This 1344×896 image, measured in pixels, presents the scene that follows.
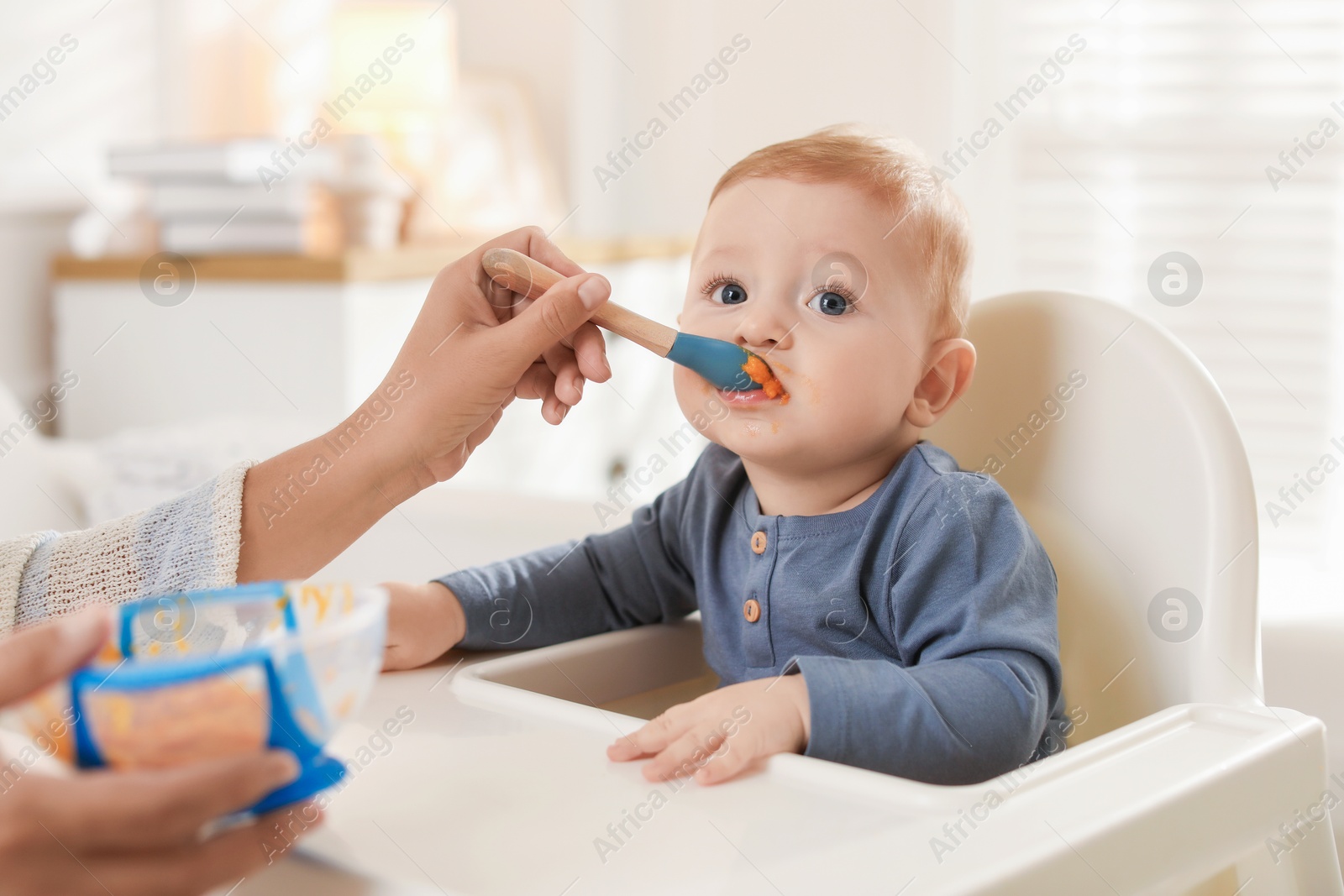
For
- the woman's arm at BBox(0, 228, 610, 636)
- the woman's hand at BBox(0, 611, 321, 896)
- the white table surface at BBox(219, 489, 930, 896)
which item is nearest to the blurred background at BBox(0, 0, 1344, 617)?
the woman's arm at BBox(0, 228, 610, 636)

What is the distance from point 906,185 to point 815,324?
0.12 meters

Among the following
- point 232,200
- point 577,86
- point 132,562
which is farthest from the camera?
point 577,86

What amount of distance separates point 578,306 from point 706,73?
217 centimetres

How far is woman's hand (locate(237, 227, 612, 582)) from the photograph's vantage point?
2.54 feet

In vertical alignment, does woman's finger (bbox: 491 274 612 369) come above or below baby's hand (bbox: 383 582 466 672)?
above

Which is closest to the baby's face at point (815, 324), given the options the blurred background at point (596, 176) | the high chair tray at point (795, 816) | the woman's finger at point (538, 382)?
the woman's finger at point (538, 382)

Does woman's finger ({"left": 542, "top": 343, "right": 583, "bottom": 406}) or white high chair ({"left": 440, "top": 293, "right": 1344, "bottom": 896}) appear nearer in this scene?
white high chair ({"left": 440, "top": 293, "right": 1344, "bottom": 896})

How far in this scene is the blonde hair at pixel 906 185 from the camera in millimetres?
799

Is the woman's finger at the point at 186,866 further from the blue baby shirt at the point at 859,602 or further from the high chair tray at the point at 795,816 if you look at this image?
the blue baby shirt at the point at 859,602

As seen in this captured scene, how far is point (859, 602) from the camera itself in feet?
2.52

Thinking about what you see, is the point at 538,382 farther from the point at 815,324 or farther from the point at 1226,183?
the point at 1226,183

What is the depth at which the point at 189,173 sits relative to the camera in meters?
2.17

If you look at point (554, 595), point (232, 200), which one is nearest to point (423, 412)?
point (554, 595)

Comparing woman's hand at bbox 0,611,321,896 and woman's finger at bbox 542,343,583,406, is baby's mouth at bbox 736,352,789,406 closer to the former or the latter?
woman's finger at bbox 542,343,583,406
